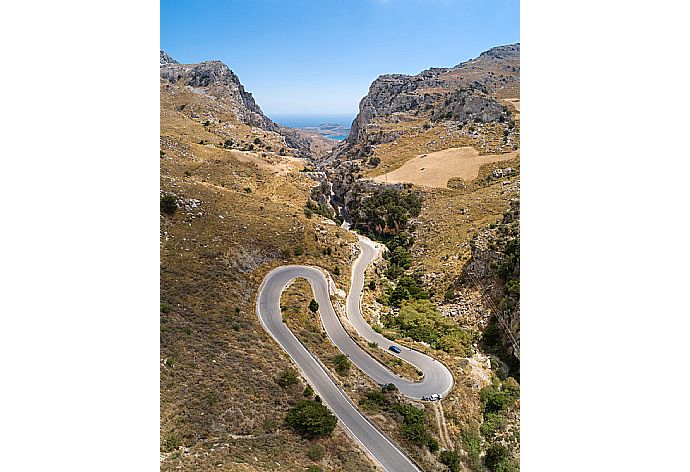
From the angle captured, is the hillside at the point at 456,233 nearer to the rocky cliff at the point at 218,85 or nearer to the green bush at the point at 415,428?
the green bush at the point at 415,428

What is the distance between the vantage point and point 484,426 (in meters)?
10.7

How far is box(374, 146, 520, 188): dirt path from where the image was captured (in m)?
30.1

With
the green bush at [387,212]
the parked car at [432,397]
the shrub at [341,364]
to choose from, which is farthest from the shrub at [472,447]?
the green bush at [387,212]

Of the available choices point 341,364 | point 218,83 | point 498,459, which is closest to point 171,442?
point 341,364

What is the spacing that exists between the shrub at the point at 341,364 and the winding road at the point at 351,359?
1.22ft

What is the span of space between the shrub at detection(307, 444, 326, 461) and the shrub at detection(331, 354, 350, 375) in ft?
7.67

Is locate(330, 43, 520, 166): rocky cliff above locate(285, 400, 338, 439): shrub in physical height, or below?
above

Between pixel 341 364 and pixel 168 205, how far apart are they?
9.36 meters

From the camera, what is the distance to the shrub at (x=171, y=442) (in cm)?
767

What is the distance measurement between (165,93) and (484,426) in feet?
168

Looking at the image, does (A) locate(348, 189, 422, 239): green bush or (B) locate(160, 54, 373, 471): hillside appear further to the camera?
(A) locate(348, 189, 422, 239): green bush

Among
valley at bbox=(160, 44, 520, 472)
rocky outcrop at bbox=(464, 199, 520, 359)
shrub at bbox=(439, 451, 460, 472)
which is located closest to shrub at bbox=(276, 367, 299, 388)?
valley at bbox=(160, 44, 520, 472)

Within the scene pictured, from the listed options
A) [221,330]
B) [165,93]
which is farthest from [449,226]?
[165,93]

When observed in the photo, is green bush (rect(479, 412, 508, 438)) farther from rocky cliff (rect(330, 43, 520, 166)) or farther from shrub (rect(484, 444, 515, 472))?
rocky cliff (rect(330, 43, 520, 166))
